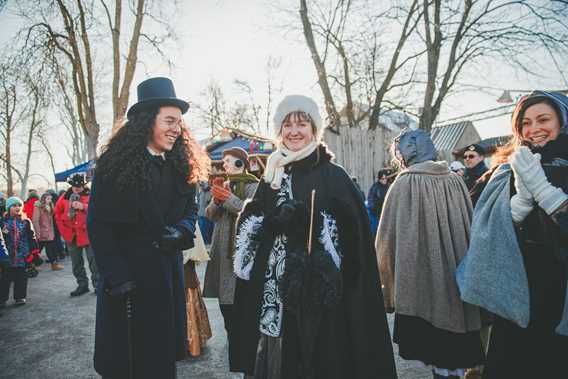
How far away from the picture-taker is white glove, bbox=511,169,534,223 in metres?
1.95

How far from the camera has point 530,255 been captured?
2.03 metres

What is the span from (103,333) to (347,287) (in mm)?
1528

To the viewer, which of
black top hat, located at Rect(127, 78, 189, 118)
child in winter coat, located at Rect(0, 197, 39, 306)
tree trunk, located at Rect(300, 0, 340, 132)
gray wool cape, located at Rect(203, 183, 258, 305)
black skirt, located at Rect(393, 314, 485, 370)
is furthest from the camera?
tree trunk, located at Rect(300, 0, 340, 132)

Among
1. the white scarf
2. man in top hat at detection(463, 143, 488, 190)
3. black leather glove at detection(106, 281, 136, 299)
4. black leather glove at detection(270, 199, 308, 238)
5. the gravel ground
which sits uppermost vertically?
man in top hat at detection(463, 143, 488, 190)

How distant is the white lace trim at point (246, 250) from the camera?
2326 millimetres

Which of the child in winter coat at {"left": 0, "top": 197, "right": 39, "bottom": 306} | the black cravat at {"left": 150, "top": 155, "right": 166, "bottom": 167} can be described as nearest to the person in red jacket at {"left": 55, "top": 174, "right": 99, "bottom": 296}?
the child in winter coat at {"left": 0, "top": 197, "right": 39, "bottom": 306}

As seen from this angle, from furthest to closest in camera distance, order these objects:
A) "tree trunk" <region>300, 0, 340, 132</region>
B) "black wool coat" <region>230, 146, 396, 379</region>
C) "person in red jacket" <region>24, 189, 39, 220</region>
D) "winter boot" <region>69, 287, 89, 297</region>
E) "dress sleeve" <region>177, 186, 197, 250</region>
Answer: "tree trunk" <region>300, 0, 340, 132</region>
"person in red jacket" <region>24, 189, 39, 220</region>
"winter boot" <region>69, 287, 89, 297</region>
"dress sleeve" <region>177, 186, 197, 250</region>
"black wool coat" <region>230, 146, 396, 379</region>

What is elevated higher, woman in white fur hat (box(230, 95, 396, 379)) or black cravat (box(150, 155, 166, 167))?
black cravat (box(150, 155, 166, 167))

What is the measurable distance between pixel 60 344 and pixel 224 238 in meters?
2.68

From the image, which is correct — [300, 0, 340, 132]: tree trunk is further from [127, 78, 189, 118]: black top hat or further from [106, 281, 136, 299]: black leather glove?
[106, 281, 136, 299]: black leather glove

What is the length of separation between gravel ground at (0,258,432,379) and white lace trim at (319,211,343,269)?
1.93m

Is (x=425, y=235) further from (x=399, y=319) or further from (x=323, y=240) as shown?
(x=323, y=240)

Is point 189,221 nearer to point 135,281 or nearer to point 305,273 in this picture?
point 135,281

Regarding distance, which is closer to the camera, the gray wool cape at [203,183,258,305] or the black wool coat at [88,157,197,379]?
the black wool coat at [88,157,197,379]
